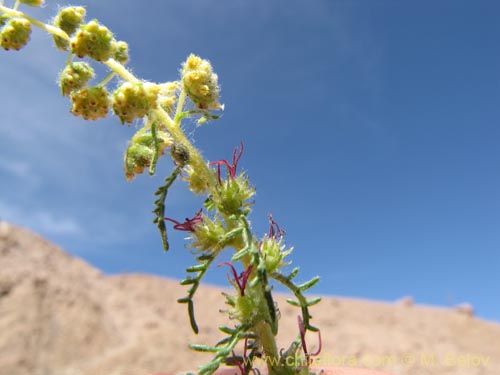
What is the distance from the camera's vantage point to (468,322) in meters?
30.1

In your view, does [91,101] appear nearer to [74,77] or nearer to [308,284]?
[74,77]

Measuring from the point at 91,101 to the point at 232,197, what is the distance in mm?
1002

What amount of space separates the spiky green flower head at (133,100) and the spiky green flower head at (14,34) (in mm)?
694

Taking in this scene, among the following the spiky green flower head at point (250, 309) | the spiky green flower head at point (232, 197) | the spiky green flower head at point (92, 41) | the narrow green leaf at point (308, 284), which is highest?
the spiky green flower head at point (92, 41)

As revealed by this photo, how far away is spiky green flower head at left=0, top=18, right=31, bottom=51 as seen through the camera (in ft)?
9.15

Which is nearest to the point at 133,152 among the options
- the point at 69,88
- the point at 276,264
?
the point at 69,88

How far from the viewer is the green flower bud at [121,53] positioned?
9.85 feet

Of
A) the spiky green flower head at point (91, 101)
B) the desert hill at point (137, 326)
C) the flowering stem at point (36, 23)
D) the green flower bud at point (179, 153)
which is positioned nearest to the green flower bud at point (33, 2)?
the flowering stem at point (36, 23)

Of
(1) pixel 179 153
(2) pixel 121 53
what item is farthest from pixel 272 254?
(2) pixel 121 53

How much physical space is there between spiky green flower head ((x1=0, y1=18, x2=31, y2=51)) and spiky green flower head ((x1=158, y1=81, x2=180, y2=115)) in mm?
854

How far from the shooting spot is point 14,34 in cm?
279

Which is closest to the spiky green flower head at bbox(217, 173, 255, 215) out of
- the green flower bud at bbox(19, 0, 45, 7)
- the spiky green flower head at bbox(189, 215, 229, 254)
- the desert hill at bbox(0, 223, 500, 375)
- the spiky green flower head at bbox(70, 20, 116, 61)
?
the spiky green flower head at bbox(189, 215, 229, 254)

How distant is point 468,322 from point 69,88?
32.5 metres

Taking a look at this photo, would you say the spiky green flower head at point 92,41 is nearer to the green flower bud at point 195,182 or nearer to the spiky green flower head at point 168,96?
the spiky green flower head at point 168,96
